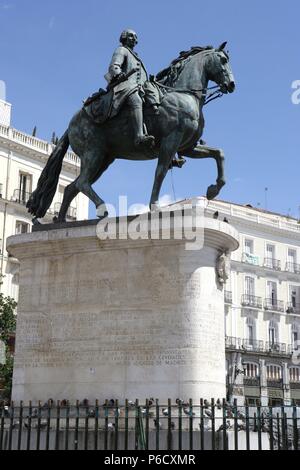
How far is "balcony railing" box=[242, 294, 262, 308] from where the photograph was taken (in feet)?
208

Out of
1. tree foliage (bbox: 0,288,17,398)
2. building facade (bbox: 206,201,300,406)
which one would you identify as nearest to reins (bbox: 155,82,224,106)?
tree foliage (bbox: 0,288,17,398)

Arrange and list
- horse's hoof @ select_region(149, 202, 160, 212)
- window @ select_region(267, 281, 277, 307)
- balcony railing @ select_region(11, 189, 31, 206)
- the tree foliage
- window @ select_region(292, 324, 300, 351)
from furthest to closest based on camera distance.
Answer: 1. window @ select_region(292, 324, 300, 351)
2. window @ select_region(267, 281, 277, 307)
3. balcony railing @ select_region(11, 189, 31, 206)
4. the tree foliage
5. horse's hoof @ select_region(149, 202, 160, 212)

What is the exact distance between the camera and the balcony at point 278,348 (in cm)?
6340

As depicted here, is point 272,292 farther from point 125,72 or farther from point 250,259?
point 125,72

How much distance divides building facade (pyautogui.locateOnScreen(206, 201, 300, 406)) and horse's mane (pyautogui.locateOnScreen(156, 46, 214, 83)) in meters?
47.1

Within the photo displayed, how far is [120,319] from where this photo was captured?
1180cm

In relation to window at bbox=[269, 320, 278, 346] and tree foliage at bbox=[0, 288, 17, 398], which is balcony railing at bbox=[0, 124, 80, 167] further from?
window at bbox=[269, 320, 278, 346]

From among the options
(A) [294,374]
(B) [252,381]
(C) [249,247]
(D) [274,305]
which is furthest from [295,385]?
(C) [249,247]

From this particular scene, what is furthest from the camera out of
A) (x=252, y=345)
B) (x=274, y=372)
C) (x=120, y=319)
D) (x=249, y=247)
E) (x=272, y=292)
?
(x=272, y=292)

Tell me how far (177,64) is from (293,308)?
55.5 meters

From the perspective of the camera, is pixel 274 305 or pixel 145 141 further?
pixel 274 305

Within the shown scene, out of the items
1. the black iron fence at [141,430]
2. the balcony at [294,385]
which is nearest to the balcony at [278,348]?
the balcony at [294,385]

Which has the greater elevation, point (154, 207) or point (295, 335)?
point (295, 335)
